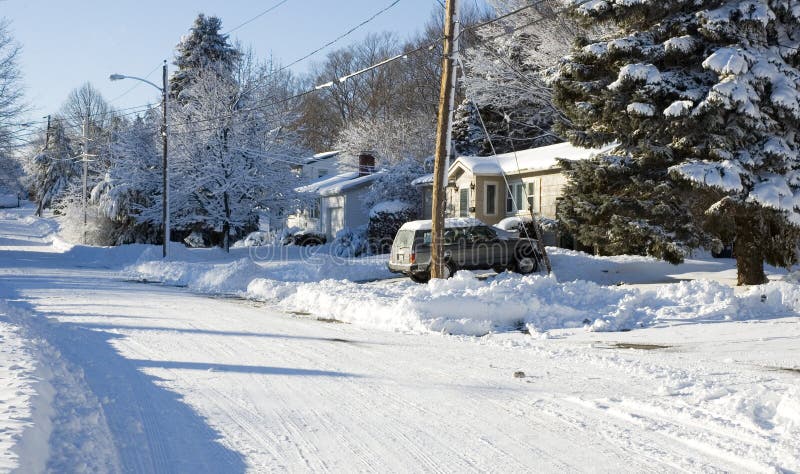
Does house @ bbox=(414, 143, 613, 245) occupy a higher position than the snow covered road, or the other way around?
house @ bbox=(414, 143, 613, 245)

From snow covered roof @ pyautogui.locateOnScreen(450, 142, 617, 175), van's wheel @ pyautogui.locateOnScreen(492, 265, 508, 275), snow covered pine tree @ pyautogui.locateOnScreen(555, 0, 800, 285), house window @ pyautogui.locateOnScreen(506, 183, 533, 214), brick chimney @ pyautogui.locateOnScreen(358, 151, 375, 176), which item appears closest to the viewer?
Result: snow covered pine tree @ pyautogui.locateOnScreen(555, 0, 800, 285)

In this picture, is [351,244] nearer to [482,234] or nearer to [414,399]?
[482,234]

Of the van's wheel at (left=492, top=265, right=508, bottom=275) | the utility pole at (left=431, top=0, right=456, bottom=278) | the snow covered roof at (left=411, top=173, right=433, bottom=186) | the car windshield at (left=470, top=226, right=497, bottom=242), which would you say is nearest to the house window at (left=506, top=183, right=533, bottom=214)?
the snow covered roof at (left=411, top=173, right=433, bottom=186)

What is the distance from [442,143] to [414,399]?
10905 millimetres

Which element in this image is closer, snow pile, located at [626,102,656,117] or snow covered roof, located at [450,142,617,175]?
snow pile, located at [626,102,656,117]

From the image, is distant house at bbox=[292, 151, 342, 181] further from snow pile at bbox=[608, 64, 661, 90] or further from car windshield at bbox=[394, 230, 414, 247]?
snow pile at bbox=[608, 64, 661, 90]

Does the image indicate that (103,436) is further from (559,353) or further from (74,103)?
(74,103)

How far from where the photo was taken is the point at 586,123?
18.8 m

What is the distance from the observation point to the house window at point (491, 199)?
32.4 meters

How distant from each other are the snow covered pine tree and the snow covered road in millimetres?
5013

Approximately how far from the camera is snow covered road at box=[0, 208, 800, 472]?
5.45m

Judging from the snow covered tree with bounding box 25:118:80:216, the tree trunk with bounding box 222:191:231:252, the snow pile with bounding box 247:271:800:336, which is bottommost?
the snow pile with bounding box 247:271:800:336

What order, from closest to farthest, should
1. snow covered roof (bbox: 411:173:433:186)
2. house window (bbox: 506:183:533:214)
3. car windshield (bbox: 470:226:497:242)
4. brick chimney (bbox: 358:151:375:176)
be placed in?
car windshield (bbox: 470:226:497:242), house window (bbox: 506:183:533:214), snow covered roof (bbox: 411:173:433:186), brick chimney (bbox: 358:151:375:176)

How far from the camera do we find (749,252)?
16.3 metres
